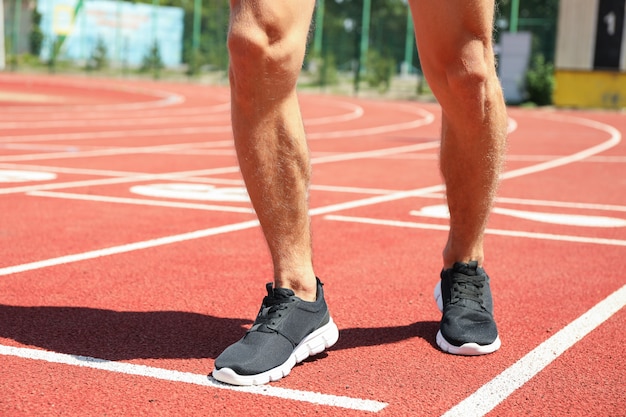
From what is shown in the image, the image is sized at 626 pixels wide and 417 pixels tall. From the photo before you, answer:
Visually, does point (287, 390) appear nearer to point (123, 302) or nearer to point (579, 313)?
point (123, 302)

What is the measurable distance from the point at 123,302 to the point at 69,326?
436mm

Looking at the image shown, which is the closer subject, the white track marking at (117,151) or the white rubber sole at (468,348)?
the white rubber sole at (468,348)

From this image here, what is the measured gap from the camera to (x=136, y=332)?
3260 mm

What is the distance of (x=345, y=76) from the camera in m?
38.1

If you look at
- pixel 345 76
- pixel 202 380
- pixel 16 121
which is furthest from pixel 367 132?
pixel 345 76

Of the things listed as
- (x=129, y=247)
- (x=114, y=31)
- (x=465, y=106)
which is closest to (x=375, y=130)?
(x=129, y=247)

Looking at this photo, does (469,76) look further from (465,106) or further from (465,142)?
(465,142)

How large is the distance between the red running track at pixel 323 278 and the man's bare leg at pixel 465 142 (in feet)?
0.43

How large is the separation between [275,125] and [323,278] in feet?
5.07

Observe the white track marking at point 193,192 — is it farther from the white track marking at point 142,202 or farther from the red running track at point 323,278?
the white track marking at point 142,202

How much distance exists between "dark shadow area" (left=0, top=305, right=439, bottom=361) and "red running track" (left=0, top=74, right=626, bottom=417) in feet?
0.03

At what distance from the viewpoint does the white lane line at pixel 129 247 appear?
14.5 feet

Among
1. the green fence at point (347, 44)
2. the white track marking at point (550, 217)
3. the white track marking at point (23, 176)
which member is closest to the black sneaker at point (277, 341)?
the white track marking at point (550, 217)

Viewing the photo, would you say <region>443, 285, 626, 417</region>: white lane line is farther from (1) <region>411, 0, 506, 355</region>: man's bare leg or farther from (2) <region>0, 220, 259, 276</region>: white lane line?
(2) <region>0, 220, 259, 276</region>: white lane line
